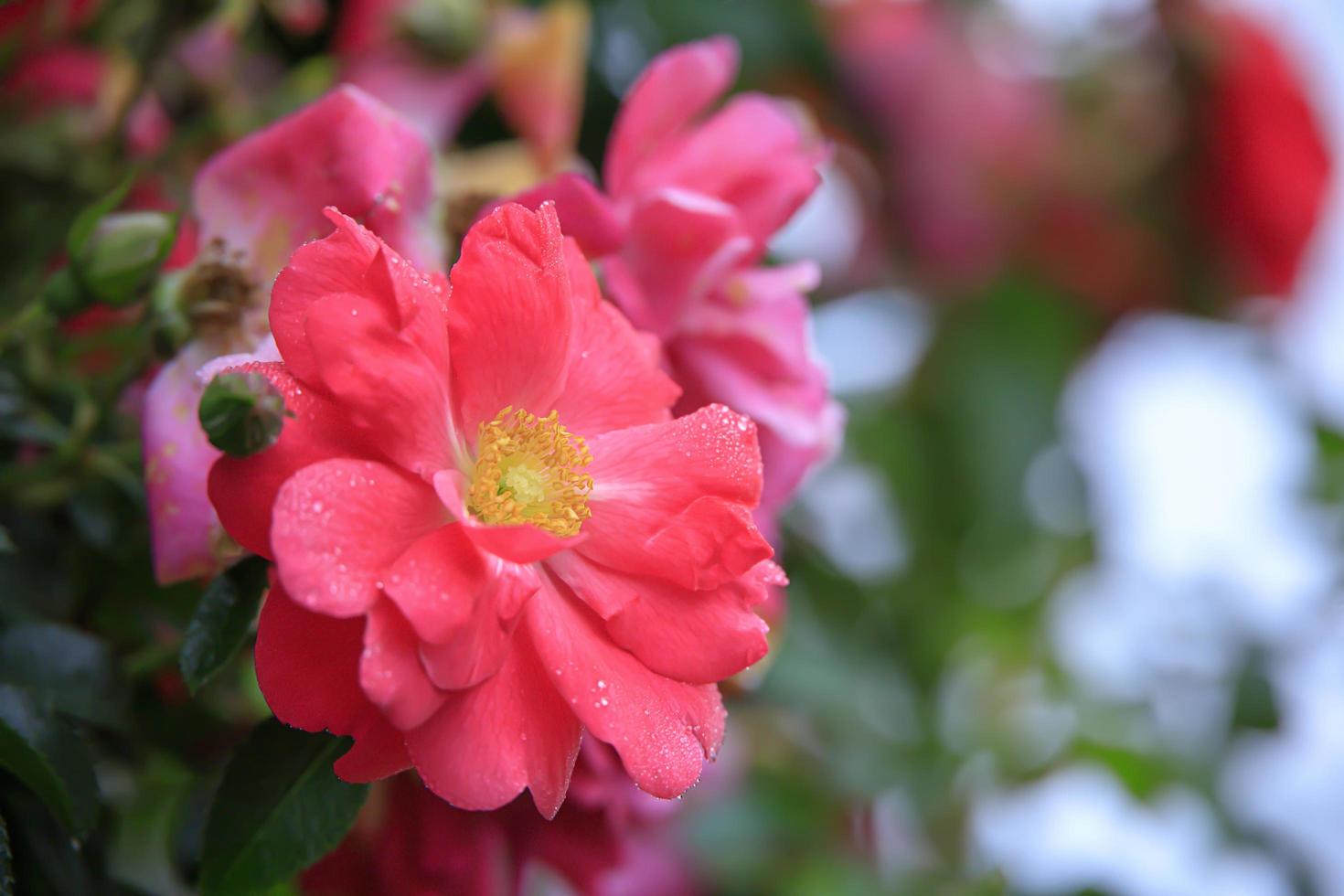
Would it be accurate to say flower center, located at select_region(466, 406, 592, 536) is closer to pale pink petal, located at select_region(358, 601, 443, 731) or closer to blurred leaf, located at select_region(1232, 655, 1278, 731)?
pale pink petal, located at select_region(358, 601, 443, 731)

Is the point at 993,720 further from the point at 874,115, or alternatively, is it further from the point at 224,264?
the point at 224,264

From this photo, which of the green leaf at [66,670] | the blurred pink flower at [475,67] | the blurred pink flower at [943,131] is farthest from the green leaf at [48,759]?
the blurred pink flower at [943,131]

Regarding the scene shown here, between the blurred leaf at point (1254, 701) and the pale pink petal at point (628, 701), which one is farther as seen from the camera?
the blurred leaf at point (1254, 701)

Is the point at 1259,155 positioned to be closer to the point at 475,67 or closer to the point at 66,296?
the point at 475,67

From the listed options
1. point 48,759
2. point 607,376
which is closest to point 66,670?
point 48,759

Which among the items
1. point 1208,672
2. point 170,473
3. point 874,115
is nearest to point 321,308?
point 170,473

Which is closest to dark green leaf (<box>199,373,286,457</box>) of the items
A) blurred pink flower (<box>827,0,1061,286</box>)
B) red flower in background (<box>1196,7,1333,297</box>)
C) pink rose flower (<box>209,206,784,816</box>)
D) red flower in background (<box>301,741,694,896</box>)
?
pink rose flower (<box>209,206,784,816</box>)

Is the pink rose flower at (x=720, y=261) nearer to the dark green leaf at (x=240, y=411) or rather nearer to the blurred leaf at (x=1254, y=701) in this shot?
the dark green leaf at (x=240, y=411)
